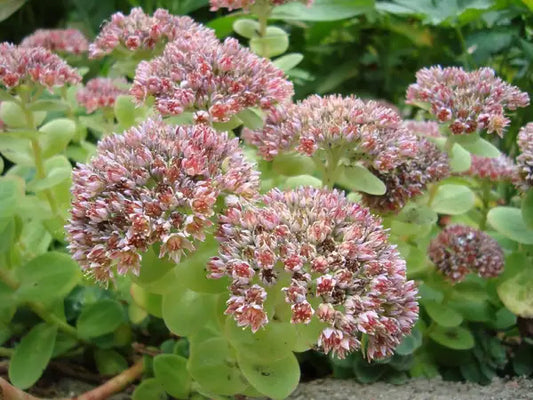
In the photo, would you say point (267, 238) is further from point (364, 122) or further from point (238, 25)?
point (238, 25)

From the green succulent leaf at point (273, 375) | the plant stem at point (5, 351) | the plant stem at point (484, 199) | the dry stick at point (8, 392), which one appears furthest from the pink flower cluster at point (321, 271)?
the plant stem at point (484, 199)

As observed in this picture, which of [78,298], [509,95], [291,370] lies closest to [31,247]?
[78,298]

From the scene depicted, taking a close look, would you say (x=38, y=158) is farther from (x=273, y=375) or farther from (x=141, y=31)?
(x=273, y=375)

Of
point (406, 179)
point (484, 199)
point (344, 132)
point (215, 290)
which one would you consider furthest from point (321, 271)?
point (484, 199)

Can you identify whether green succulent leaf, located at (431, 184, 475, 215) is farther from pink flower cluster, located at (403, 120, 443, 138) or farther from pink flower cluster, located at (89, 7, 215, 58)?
pink flower cluster, located at (89, 7, 215, 58)

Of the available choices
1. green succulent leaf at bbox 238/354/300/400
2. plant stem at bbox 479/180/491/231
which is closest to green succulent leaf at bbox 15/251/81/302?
green succulent leaf at bbox 238/354/300/400

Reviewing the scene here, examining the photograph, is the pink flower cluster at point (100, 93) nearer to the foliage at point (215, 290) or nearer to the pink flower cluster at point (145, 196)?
the foliage at point (215, 290)
